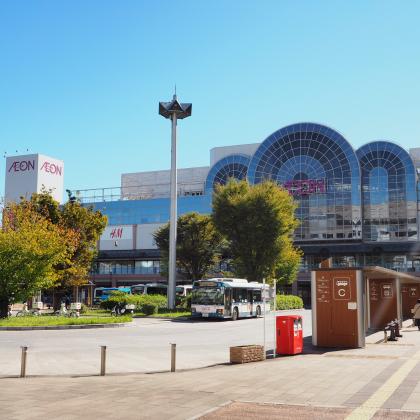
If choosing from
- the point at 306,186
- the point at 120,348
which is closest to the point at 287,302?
the point at 306,186

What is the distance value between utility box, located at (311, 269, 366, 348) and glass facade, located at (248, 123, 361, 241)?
193ft

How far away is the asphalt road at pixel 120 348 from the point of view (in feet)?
49.6

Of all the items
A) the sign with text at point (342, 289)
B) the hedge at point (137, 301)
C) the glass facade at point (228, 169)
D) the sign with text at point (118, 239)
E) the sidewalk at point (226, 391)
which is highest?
the glass facade at point (228, 169)

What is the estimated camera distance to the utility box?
19000 millimetres

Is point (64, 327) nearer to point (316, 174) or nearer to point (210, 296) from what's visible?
point (210, 296)

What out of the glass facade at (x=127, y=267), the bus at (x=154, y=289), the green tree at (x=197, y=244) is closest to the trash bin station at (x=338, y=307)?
the green tree at (x=197, y=244)

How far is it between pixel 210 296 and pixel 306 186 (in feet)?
142

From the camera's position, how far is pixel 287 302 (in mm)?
54469

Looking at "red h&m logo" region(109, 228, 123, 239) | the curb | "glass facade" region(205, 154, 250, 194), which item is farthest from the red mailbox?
"red h&m logo" region(109, 228, 123, 239)

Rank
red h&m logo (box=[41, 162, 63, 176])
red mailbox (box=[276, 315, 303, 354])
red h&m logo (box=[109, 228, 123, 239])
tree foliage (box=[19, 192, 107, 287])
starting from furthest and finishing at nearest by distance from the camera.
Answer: red h&m logo (box=[41, 162, 63, 176]), red h&m logo (box=[109, 228, 123, 239]), tree foliage (box=[19, 192, 107, 287]), red mailbox (box=[276, 315, 303, 354])

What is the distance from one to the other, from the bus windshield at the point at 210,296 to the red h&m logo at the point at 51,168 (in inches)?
2785

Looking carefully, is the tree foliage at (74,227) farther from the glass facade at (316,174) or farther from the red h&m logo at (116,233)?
the red h&m logo at (116,233)

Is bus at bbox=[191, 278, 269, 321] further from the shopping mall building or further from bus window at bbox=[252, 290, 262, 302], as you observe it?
the shopping mall building

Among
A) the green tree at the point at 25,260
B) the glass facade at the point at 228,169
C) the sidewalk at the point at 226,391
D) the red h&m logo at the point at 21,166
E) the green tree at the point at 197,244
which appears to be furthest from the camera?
the red h&m logo at the point at 21,166
